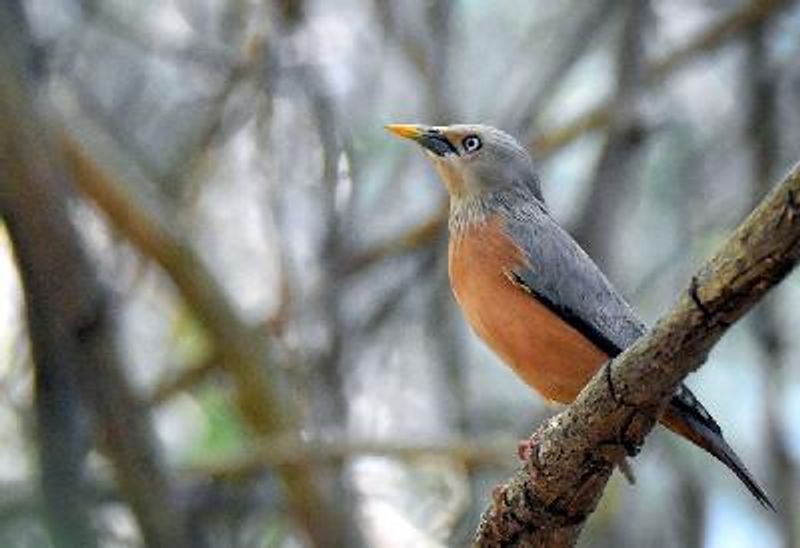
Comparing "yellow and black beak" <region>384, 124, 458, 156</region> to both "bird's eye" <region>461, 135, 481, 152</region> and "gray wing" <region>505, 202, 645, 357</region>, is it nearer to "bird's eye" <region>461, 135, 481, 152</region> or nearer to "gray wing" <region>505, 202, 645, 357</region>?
"bird's eye" <region>461, 135, 481, 152</region>

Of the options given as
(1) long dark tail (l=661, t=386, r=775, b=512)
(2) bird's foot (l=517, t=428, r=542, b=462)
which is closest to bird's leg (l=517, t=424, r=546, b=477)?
(2) bird's foot (l=517, t=428, r=542, b=462)

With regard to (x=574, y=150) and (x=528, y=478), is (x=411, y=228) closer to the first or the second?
(x=574, y=150)

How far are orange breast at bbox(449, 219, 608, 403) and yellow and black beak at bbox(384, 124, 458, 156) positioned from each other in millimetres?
549

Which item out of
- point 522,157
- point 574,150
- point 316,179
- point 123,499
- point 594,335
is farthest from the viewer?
point 574,150

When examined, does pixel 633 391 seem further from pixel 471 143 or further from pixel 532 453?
pixel 471 143

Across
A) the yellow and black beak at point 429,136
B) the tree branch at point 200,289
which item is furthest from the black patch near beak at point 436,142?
the tree branch at point 200,289

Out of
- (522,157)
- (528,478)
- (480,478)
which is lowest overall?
(528,478)

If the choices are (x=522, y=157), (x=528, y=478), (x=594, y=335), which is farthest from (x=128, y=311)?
(x=528, y=478)

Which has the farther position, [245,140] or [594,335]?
[245,140]

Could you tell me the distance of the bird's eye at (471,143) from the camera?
19.3 ft

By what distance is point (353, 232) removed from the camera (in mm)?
7723

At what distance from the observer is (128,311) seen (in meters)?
8.53

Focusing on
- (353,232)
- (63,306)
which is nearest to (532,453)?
(63,306)

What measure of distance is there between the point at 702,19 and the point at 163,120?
299cm
